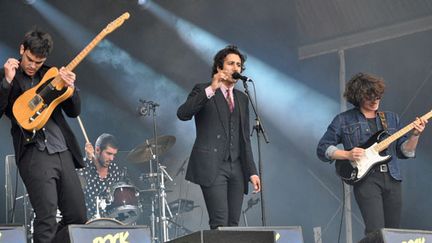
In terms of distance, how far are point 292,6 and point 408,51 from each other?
1.63 metres

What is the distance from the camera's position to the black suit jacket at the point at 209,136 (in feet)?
16.9

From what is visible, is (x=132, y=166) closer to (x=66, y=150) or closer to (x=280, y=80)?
(x=280, y=80)

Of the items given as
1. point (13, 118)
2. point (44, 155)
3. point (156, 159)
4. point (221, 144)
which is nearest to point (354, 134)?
point (221, 144)

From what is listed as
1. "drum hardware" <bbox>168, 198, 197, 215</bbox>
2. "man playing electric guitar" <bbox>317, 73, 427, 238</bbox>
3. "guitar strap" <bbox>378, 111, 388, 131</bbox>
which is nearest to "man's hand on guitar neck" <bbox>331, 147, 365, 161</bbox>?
"man playing electric guitar" <bbox>317, 73, 427, 238</bbox>

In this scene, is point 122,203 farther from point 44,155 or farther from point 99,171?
point 44,155

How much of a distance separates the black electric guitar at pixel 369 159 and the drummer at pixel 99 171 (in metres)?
3.16

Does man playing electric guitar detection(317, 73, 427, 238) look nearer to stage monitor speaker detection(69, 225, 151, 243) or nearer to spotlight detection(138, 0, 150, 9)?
stage monitor speaker detection(69, 225, 151, 243)

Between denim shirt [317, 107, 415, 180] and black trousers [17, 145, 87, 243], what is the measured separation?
2057mm

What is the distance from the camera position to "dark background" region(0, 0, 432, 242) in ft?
30.2

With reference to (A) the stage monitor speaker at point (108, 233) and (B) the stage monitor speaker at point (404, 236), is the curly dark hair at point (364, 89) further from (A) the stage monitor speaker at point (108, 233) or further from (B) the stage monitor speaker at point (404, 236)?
(A) the stage monitor speaker at point (108, 233)

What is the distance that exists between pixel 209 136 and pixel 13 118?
134 cm

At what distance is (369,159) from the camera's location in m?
5.55

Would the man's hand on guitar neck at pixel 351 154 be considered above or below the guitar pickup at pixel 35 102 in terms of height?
below

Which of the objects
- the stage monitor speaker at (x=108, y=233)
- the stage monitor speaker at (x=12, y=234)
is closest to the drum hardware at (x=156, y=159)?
the stage monitor speaker at (x=108, y=233)
